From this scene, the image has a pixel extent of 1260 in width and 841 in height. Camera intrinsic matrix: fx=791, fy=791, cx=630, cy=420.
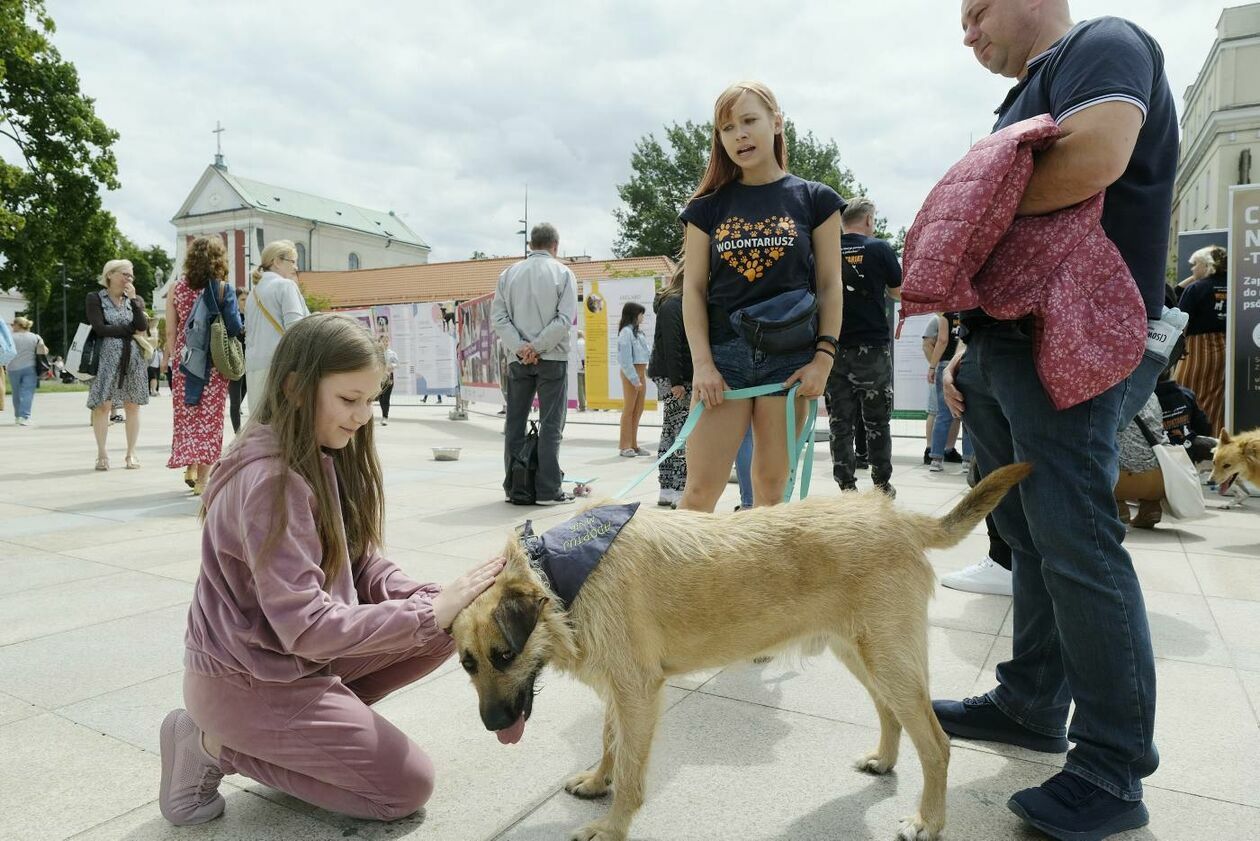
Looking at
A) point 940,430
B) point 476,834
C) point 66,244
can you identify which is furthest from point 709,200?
point 66,244

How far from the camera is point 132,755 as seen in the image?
2629mm

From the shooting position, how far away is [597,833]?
2.18 m

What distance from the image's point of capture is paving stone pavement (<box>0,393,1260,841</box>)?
228 centimetres

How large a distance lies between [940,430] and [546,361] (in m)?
5.06

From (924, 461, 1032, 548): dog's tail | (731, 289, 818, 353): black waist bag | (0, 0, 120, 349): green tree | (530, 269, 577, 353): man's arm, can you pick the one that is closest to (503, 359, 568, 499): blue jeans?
(530, 269, 577, 353): man's arm

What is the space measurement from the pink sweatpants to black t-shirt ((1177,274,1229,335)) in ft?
33.5

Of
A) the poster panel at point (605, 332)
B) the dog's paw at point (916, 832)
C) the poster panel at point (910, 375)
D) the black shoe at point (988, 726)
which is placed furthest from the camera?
the poster panel at point (605, 332)

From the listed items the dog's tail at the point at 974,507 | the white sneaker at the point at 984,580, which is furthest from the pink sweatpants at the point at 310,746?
the white sneaker at the point at 984,580

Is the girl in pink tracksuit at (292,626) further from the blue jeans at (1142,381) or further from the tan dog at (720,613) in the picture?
the blue jeans at (1142,381)

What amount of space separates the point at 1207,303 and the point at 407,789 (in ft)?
34.6

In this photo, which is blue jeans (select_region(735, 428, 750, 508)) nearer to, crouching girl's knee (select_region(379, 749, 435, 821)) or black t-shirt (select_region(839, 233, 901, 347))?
black t-shirt (select_region(839, 233, 901, 347))

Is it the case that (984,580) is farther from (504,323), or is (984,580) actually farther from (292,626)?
(504,323)

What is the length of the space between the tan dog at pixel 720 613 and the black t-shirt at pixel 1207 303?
358 inches

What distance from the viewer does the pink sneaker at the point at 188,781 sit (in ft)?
7.32
